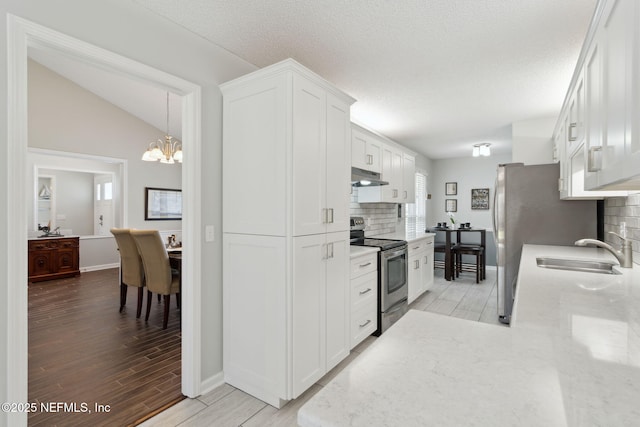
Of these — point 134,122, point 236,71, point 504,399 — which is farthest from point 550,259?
point 134,122

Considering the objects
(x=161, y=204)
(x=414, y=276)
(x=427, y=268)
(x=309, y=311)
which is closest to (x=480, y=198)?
(x=427, y=268)

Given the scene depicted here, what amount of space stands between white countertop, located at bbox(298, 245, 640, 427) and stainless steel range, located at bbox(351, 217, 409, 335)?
205cm

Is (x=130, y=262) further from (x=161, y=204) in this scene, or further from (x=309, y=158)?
(x=161, y=204)

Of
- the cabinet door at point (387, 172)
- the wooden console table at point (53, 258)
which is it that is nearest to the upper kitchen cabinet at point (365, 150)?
the cabinet door at point (387, 172)

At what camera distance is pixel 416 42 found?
2219 mm

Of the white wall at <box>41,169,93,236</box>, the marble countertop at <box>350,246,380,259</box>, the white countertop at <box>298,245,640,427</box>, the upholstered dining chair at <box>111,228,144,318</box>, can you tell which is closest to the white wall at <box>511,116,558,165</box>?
the marble countertop at <box>350,246,380,259</box>

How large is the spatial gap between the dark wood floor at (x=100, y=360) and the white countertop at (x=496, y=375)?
1918 millimetres

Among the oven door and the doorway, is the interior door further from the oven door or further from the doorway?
the oven door

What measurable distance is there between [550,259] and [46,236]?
7.58 meters

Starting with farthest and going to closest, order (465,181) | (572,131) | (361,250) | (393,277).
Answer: (465,181), (393,277), (361,250), (572,131)

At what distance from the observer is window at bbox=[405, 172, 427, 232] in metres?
→ 6.05

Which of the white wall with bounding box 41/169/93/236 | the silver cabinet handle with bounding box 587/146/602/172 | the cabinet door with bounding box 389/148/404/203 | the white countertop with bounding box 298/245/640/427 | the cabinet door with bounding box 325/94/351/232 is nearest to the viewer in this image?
the white countertop with bounding box 298/245/640/427

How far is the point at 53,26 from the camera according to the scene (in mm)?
1518

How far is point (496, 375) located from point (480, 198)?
22.5ft
